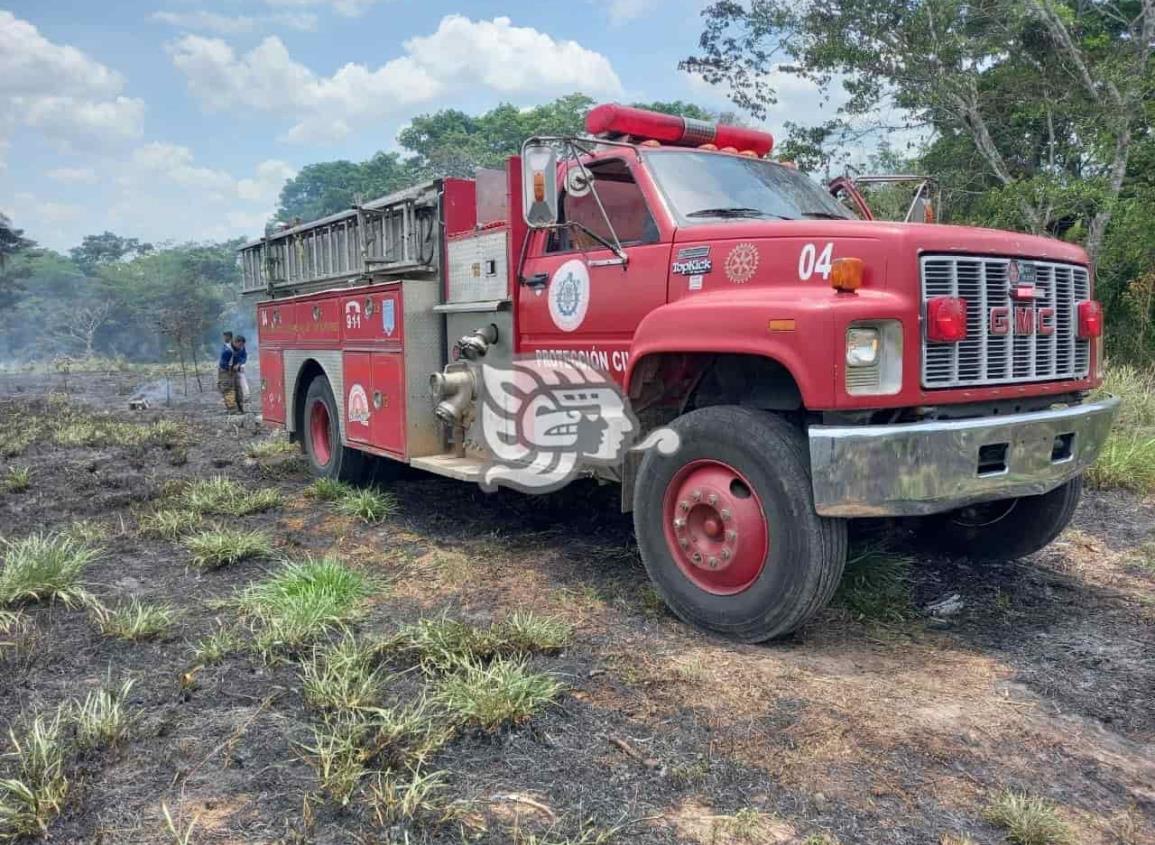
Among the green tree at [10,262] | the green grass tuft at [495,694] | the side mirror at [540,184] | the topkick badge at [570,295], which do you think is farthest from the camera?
the green tree at [10,262]

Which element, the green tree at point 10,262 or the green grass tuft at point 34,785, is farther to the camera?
the green tree at point 10,262

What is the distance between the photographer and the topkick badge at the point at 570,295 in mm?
4996

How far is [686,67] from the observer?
58.6 feet

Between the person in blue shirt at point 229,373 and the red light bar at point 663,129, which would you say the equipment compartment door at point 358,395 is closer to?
the red light bar at point 663,129

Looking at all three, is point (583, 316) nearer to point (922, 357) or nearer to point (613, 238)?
point (613, 238)

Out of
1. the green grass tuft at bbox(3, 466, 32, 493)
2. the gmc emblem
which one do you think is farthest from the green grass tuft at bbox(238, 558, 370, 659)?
the green grass tuft at bbox(3, 466, 32, 493)

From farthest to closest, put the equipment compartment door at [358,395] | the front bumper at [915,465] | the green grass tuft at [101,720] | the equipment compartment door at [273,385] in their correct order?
the equipment compartment door at [273,385]
the equipment compartment door at [358,395]
the front bumper at [915,465]
the green grass tuft at [101,720]

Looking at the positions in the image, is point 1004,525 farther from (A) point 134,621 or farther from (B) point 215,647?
(A) point 134,621

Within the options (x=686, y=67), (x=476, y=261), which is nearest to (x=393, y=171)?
(x=686, y=67)

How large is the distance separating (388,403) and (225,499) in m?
1.60

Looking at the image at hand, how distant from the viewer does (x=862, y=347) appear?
3.61 meters

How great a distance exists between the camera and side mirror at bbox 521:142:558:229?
15.1ft

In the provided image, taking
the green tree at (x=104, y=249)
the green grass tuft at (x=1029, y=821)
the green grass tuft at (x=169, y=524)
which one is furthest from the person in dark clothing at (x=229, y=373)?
the green tree at (x=104, y=249)

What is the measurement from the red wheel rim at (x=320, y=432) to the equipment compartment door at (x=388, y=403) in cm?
141
